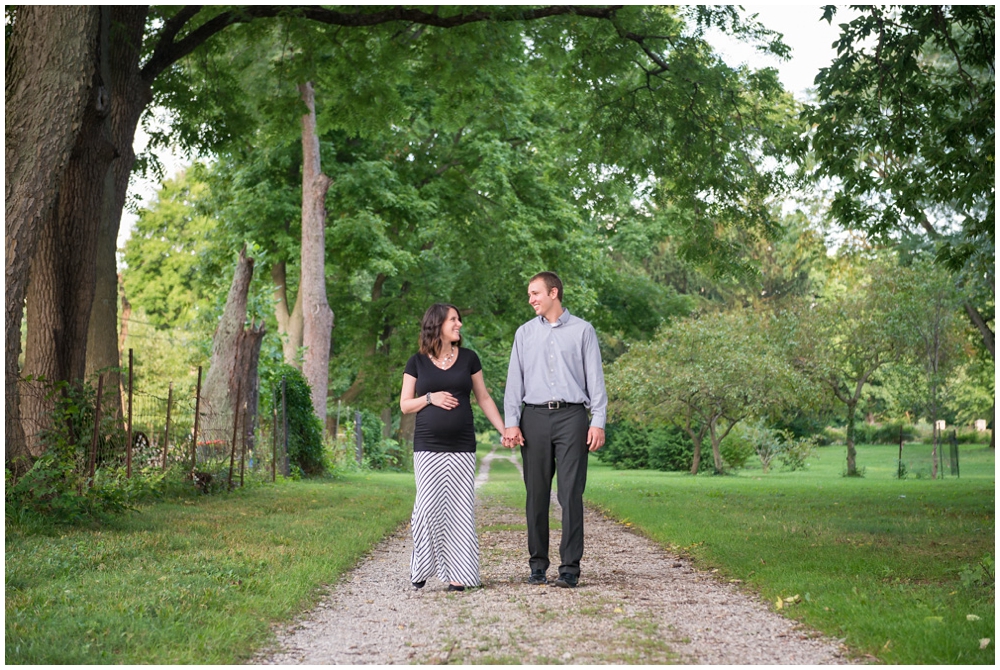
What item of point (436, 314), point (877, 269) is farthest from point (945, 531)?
point (877, 269)

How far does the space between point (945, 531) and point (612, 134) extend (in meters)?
7.42

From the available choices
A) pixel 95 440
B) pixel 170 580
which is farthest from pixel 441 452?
pixel 95 440

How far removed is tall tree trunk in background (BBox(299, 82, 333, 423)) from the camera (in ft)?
75.1

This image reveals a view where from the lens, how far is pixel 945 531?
993 cm

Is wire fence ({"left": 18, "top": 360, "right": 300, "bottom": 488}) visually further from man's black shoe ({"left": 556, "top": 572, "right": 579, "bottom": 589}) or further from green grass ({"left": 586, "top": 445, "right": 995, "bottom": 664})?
green grass ({"left": 586, "top": 445, "right": 995, "bottom": 664})

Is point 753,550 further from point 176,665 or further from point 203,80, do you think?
point 203,80

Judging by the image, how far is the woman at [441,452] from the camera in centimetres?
679

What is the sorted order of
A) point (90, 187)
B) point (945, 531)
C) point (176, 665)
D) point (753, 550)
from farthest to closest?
point (90, 187) < point (945, 531) < point (753, 550) < point (176, 665)

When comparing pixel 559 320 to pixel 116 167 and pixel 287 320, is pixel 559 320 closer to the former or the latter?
pixel 116 167

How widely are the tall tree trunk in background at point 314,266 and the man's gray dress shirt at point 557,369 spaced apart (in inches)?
647

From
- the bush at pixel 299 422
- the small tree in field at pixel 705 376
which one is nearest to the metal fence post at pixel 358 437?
the small tree in field at pixel 705 376

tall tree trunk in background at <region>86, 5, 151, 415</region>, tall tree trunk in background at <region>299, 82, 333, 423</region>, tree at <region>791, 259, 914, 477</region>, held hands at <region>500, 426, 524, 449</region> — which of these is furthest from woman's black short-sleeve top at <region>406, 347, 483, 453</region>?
tree at <region>791, 259, 914, 477</region>

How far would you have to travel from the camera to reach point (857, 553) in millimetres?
8008

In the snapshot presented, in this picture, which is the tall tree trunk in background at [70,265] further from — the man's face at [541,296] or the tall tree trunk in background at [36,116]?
the man's face at [541,296]
